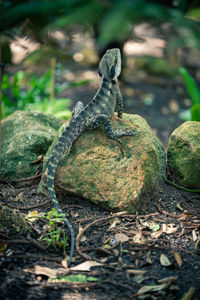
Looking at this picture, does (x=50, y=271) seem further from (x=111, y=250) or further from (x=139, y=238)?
(x=139, y=238)

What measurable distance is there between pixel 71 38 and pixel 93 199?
8.99ft

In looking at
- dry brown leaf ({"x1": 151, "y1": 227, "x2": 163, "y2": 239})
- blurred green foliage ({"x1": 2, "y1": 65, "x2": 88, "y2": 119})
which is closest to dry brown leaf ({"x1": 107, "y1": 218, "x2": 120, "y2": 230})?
dry brown leaf ({"x1": 151, "y1": 227, "x2": 163, "y2": 239})

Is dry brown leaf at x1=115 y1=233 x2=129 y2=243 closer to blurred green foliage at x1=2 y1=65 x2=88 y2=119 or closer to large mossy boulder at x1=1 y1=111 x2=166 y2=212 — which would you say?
large mossy boulder at x1=1 y1=111 x2=166 y2=212

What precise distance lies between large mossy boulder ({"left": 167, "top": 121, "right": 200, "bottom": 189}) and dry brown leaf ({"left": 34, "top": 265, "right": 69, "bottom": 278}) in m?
2.25

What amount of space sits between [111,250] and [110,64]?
8.78 ft

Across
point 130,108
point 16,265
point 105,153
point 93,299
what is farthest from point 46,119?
point 130,108

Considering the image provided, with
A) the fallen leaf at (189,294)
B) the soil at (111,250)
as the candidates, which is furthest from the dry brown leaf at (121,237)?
the fallen leaf at (189,294)

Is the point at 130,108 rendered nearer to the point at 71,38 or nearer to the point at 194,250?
the point at 194,250

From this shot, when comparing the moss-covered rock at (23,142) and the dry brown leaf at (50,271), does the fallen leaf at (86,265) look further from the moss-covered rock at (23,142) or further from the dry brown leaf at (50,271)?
the moss-covered rock at (23,142)

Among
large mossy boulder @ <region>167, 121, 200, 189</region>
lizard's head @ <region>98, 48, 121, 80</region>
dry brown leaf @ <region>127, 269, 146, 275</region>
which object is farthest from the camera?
lizard's head @ <region>98, 48, 121, 80</region>

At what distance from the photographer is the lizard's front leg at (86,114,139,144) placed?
4207 mm

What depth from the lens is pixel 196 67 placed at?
42.1 ft

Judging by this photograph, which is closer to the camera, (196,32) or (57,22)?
(196,32)

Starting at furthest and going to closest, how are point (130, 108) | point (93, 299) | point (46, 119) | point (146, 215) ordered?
point (130, 108) → point (46, 119) → point (146, 215) → point (93, 299)
